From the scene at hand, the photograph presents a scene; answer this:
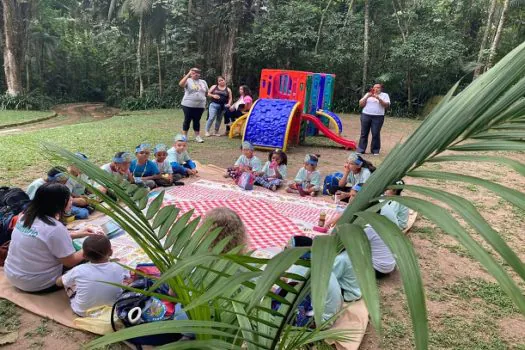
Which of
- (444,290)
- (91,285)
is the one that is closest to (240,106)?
(444,290)

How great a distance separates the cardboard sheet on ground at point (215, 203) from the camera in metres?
2.62

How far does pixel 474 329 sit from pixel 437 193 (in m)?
2.47

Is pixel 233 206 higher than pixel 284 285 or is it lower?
lower

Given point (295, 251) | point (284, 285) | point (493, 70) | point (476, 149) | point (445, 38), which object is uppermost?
point (445, 38)

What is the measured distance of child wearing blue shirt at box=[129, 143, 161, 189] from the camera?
5.23 meters

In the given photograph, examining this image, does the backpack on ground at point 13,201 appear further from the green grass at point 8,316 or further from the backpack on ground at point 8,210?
the green grass at point 8,316

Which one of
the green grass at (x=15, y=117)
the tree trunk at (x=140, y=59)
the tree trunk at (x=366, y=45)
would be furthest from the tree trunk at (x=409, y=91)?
the green grass at (x=15, y=117)

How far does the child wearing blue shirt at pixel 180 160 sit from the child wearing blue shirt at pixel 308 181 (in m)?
1.55

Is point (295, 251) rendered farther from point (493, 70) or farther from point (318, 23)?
point (318, 23)

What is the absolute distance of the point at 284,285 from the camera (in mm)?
972

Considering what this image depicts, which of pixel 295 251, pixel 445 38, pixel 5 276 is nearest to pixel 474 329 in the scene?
pixel 295 251

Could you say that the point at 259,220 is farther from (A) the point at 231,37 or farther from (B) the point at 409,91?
(B) the point at 409,91

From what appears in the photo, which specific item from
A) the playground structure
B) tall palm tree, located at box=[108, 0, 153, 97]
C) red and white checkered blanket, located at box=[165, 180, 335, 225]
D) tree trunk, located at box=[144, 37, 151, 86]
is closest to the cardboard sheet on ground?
red and white checkered blanket, located at box=[165, 180, 335, 225]

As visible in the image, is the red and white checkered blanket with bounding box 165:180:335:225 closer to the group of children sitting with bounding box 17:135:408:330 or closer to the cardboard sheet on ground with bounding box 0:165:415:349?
the cardboard sheet on ground with bounding box 0:165:415:349
